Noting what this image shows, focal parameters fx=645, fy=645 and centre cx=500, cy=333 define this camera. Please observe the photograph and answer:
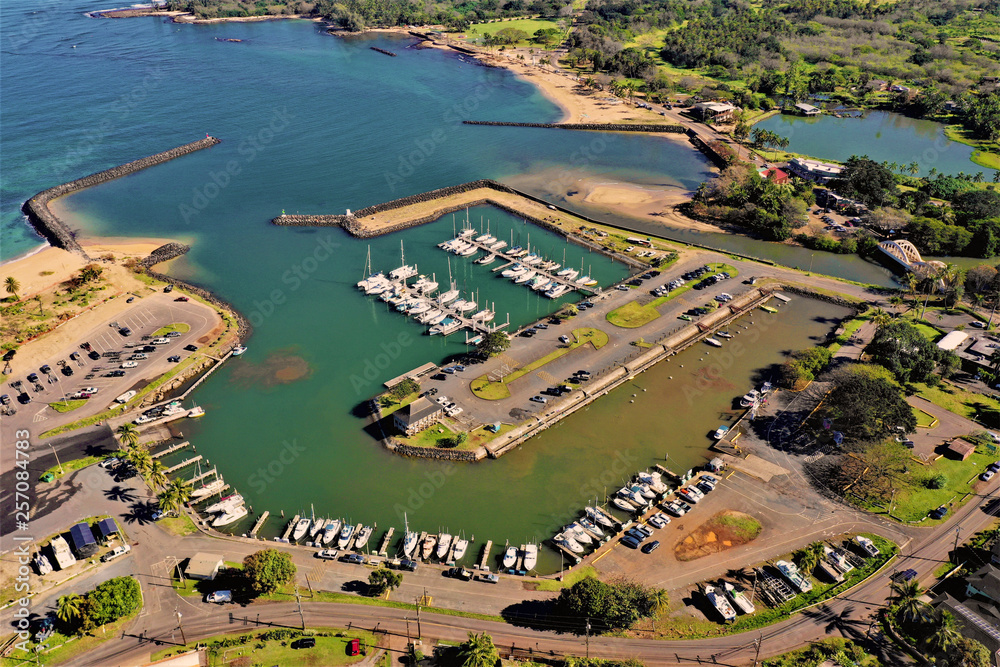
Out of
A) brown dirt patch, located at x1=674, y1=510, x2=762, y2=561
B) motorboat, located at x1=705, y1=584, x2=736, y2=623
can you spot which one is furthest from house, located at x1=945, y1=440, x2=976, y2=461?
motorboat, located at x1=705, y1=584, x2=736, y2=623

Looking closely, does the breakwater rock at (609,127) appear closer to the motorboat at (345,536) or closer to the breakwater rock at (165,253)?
the breakwater rock at (165,253)

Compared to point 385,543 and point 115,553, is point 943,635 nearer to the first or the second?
point 385,543

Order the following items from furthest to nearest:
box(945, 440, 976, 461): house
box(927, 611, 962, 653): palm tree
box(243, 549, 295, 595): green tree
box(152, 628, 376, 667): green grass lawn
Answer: box(945, 440, 976, 461): house, box(243, 549, 295, 595): green tree, box(152, 628, 376, 667): green grass lawn, box(927, 611, 962, 653): palm tree

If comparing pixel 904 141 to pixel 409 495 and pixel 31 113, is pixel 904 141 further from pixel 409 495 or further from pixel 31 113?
pixel 31 113

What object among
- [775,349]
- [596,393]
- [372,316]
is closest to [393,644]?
[596,393]

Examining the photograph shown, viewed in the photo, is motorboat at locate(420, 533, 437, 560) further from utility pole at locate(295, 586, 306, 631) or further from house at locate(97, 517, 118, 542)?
house at locate(97, 517, 118, 542)

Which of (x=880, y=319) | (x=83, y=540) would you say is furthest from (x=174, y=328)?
(x=880, y=319)

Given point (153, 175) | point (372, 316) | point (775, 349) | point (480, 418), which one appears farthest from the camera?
point (153, 175)
